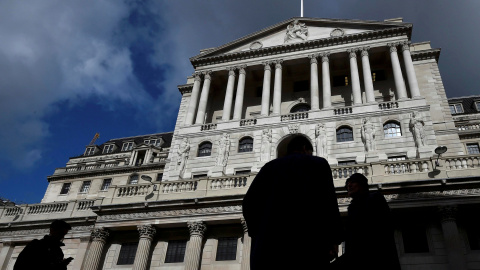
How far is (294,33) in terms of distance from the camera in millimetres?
39594

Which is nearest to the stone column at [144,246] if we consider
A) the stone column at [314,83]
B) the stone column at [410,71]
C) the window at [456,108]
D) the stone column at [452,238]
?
the stone column at [452,238]

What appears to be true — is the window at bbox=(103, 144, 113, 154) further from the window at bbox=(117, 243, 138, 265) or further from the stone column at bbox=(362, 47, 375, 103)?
the stone column at bbox=(362, 47, 375, 103)

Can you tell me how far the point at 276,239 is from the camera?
4348mm

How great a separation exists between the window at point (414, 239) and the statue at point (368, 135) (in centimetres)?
802

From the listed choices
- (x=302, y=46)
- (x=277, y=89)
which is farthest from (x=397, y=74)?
(x=277, y=89)

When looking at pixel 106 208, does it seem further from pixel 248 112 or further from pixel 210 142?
pixel 248 112

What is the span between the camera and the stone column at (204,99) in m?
35.8

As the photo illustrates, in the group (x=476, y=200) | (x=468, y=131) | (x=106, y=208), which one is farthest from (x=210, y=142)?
(x=468, y=131)

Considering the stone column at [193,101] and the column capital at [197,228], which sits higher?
the stone column at [193,101]

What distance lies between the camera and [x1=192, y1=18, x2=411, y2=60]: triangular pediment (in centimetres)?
3738

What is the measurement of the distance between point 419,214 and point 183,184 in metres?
15.0

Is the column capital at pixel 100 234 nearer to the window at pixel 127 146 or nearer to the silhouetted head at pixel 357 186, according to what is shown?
the silhouetted head at pixel 357 186

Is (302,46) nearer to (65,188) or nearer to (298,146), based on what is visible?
(298,146)

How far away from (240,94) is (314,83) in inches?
284
